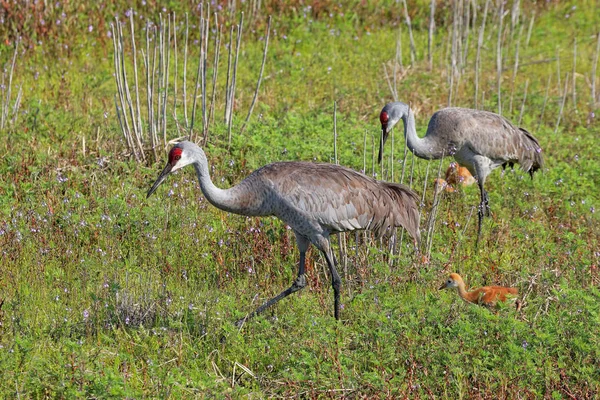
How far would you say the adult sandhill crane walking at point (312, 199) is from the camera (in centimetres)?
575

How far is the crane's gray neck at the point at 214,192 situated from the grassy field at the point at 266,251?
1.78ft

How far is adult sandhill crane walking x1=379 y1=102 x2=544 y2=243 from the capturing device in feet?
25.5

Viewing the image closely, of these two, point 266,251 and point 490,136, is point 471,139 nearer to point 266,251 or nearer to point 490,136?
point 490,136

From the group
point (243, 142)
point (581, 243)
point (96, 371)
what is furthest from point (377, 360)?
point (243, 142)

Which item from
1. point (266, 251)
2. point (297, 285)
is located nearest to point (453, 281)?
point (297, 285)

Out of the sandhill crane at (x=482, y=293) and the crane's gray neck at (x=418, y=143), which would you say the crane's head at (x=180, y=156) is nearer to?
the sandhill crane at (x=482, y=293)

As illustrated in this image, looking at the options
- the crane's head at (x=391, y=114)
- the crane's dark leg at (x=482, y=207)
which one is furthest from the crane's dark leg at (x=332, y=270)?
the crane's head at (x=391, y=114)

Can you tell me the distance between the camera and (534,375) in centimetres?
463

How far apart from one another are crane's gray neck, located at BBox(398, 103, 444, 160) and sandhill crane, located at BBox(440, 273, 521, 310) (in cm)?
196

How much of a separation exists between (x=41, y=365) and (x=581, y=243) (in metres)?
3.19

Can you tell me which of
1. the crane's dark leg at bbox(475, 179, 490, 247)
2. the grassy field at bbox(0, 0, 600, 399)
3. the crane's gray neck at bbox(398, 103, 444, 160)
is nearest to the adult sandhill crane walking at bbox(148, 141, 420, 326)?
the grassy field at bbox(0, 0, 600, 399)

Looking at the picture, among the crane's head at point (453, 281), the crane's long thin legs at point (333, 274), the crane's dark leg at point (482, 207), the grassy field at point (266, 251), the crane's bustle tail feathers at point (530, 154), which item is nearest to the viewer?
the grassy field at point (266, 251)

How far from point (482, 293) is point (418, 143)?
7.51 ft

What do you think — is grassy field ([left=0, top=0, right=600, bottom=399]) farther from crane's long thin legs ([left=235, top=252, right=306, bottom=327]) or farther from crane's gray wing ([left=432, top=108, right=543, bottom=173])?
crane's gray wing ([left=432, top=108, right=543, bottom=173])
